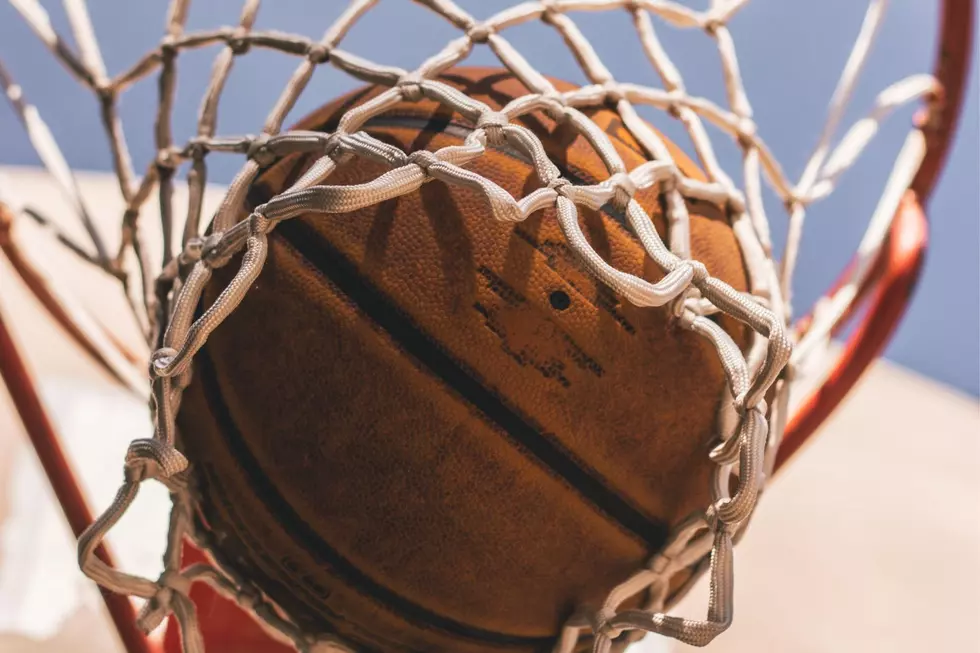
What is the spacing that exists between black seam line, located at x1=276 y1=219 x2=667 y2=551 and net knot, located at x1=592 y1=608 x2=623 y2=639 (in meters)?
0.07

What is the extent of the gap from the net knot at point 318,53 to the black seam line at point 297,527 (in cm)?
24

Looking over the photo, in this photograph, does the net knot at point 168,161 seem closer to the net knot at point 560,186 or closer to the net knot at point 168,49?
the net knot at point 168,49

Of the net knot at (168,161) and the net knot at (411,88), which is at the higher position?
the net knot at (411,88)

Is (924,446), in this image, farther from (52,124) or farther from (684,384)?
(52,124)

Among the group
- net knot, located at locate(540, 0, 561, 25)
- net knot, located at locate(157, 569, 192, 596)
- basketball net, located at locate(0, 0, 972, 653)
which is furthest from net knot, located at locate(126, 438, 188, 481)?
net knot, located at locate(540, 0, 561, 25)

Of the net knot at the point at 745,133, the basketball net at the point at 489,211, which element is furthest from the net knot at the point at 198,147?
the net knot at the point at 745,133

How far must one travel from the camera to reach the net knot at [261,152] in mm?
659

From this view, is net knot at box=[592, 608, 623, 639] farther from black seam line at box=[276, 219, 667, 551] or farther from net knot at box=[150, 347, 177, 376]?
net knot at box=[150, 347, 177, 376]

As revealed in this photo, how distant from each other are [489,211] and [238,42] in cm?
31

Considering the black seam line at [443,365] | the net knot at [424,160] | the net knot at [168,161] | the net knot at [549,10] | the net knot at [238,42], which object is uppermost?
the net knot at [549,10]

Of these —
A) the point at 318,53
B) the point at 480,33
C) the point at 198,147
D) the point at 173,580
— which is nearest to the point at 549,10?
the point at 480,33

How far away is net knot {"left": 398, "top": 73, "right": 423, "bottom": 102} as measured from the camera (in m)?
0.65

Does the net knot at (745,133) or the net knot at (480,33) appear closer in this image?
the net knot at (480,33)

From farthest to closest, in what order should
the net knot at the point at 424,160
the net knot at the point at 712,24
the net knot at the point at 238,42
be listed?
the net knot at the point at 712,24 → the net knot at the point at 238,42 → the net knot at the point at 424,160
